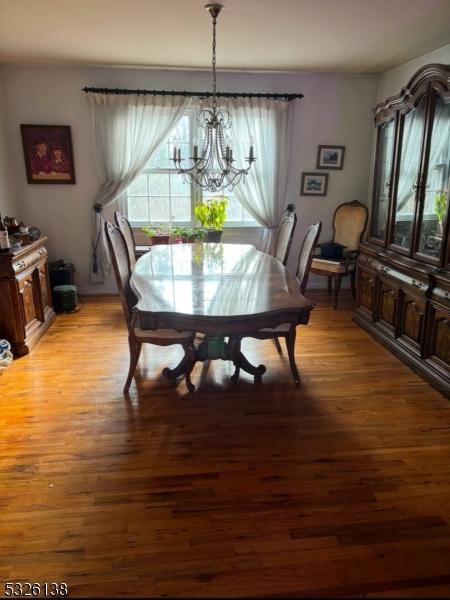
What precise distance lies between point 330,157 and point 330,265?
139cm

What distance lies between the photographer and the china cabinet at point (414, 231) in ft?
9.60

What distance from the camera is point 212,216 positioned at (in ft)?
15.8

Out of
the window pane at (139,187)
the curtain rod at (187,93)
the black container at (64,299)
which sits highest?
the curtain rod at (187,93)

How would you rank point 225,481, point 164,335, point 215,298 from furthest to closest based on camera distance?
point 164,335
point 215,298
point 225,481

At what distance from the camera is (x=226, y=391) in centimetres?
289

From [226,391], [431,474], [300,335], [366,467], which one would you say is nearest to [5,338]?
[226,391]

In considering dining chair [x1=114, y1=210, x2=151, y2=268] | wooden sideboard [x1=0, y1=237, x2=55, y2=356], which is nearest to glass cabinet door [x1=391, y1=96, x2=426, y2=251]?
dining chair [x1=114, y1=210, x2=151, y2=268]

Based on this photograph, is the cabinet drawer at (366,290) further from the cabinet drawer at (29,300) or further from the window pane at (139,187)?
the cabinet drawer at (29,300)

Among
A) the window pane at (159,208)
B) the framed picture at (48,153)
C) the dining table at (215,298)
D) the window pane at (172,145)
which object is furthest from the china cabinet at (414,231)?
the framed picture at (48,153)

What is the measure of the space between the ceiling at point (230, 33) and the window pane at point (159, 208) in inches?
54.7

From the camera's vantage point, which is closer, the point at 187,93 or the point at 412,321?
the point at 412,321

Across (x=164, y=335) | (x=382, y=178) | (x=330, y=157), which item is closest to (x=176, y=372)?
(x=164, y=335)

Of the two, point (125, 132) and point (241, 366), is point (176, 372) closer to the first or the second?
point (241, 366)

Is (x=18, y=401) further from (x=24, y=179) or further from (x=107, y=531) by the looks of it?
(x=24, y=179)
